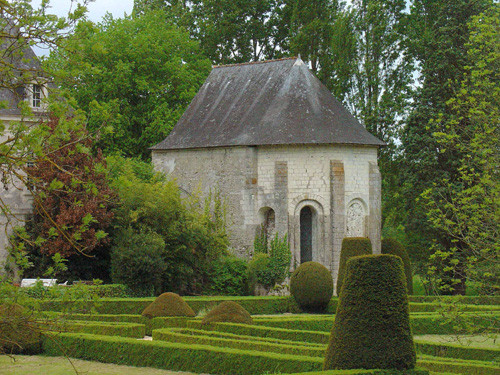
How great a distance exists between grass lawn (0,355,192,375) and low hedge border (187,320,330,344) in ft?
10.6

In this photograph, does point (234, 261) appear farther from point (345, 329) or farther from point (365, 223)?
point (345, 329)

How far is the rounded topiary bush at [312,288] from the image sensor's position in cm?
2267

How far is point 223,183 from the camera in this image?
2920 cm

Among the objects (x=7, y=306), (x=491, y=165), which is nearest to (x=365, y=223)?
(x=491, y=165)

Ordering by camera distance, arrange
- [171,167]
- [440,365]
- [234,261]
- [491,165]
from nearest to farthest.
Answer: [440,365], [491,165], [234,261], [171,167]

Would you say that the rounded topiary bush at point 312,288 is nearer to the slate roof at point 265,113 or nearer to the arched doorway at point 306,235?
the arched doorway at point 306,235

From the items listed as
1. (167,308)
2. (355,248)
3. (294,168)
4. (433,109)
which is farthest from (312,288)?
(433,109)

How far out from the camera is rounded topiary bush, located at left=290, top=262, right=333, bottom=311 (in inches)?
893

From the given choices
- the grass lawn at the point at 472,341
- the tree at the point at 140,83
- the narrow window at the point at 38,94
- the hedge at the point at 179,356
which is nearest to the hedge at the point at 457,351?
the grass lawn at the point at 472,341

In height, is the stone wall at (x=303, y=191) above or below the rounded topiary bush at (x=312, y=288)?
above

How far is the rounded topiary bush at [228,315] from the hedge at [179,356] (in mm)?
3097

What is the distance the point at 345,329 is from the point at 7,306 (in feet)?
15.6

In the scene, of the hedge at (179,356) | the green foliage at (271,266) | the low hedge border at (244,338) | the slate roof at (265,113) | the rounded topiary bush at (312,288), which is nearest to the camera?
the hedge at (179,356)

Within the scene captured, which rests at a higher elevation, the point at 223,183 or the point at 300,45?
the point at 300,45
